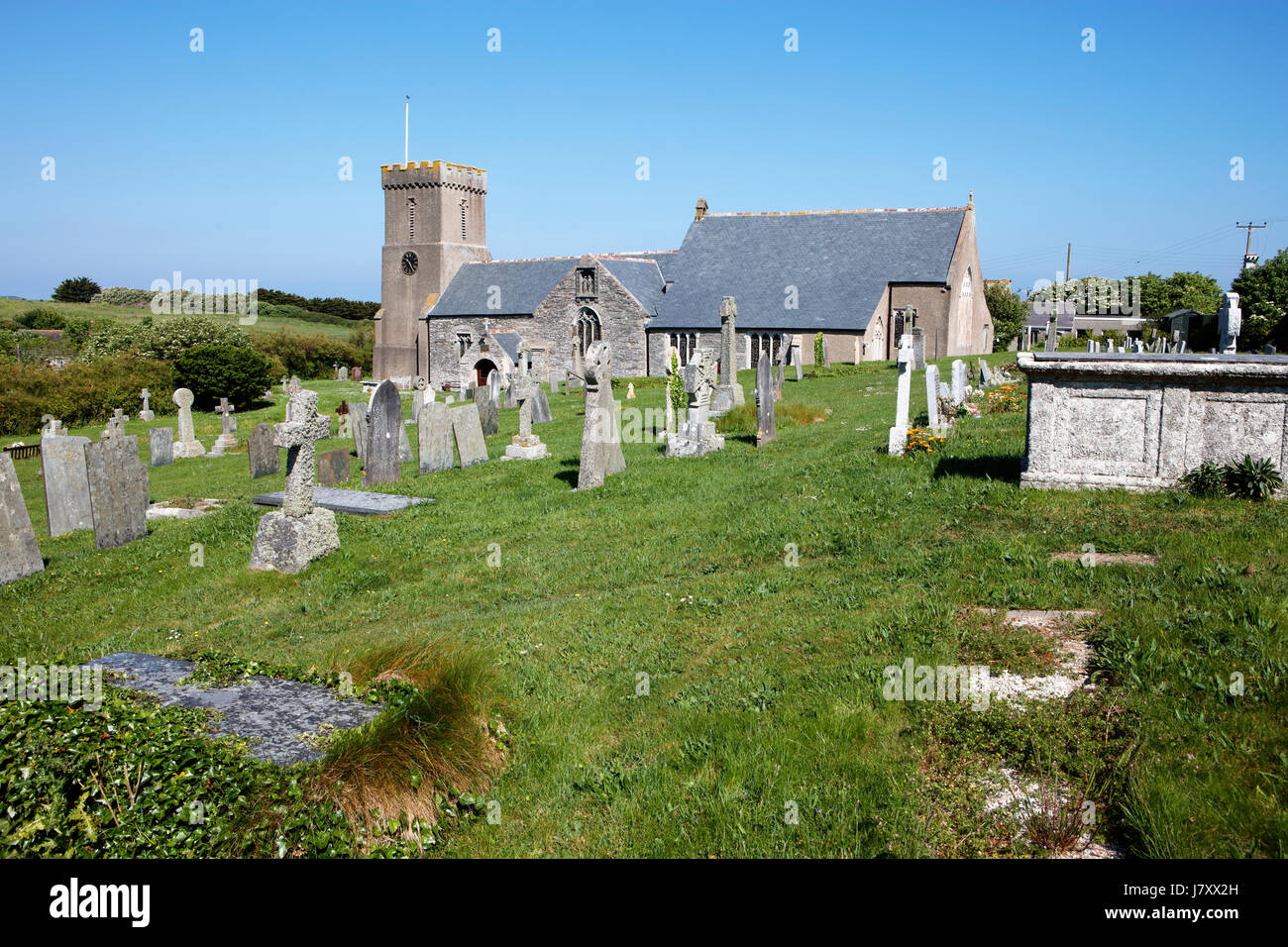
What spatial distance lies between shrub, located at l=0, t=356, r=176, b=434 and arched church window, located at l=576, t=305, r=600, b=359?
19.0 meters

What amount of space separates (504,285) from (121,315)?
41758 mm

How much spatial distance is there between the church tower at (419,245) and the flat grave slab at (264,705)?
160 feet

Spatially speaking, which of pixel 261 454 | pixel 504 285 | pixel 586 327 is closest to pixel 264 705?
pixel 261 454

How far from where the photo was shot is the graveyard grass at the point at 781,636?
4.06m

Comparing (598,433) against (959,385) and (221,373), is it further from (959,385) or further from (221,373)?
(221,373)

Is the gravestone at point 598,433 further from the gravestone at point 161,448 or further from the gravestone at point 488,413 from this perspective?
the gravestone at point 161,448

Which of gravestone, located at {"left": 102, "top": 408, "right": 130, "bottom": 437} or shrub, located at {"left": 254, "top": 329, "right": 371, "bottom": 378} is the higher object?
shrub, located at {"left": 254, "top": 329, "right": 371, "bottom": 378}

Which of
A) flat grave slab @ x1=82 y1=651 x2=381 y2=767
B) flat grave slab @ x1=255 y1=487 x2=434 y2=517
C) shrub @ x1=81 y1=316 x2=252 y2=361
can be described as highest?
shrub @ x1=81 y1=316 x2=252 y2=361

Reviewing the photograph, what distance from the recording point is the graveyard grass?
13.3 feet

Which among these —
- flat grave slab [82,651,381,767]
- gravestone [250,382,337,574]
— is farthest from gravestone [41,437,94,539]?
flat grave slab [82,651,381,767]

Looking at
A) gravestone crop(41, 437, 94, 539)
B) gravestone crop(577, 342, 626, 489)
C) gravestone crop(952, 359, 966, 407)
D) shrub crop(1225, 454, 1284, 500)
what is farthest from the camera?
gravestone crop(952, 359, 966, 407)

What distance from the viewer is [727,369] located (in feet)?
64.8

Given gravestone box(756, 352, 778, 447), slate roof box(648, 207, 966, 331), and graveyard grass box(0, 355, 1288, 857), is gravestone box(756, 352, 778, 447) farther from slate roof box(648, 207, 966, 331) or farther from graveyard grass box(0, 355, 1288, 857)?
slate roof box(648, 207, 966, 331)

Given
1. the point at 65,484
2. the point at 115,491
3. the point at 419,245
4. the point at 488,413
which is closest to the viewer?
the point at 115,491
